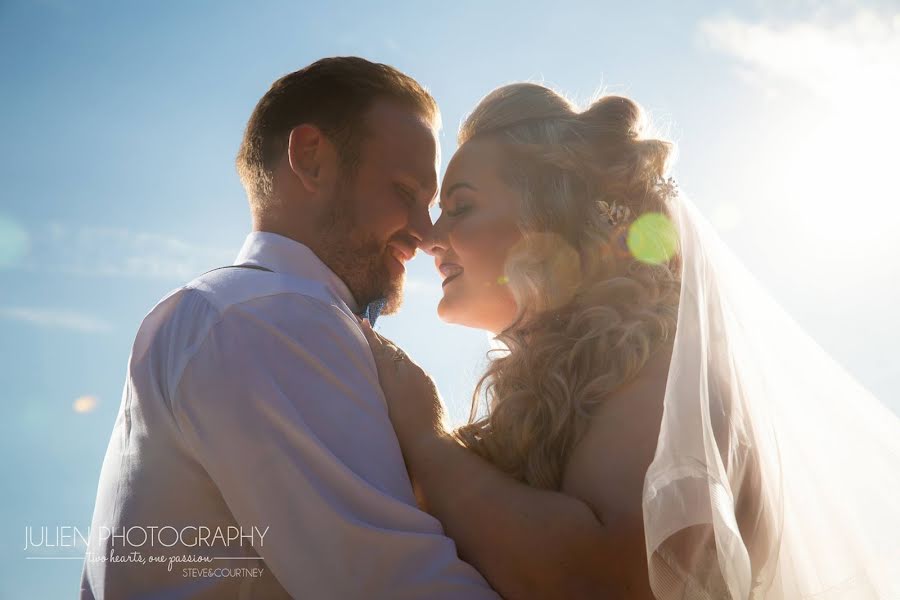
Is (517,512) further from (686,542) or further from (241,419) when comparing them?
(241,419)

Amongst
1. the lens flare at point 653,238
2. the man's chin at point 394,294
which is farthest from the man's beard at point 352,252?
the lens flare at point 653,238

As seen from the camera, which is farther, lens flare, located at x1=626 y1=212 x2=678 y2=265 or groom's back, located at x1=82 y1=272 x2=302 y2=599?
lens flare, located at x1=626 y1=212 x2=678 y2=265

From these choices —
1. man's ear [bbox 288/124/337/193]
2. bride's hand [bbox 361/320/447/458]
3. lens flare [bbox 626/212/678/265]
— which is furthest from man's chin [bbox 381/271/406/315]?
lens flare [bbox 626/212/678/265]

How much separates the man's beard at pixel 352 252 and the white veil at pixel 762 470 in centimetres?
149

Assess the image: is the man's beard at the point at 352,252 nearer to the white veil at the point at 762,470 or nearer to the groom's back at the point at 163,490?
the groom's back at the point at 163,490

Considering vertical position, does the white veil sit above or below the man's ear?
below

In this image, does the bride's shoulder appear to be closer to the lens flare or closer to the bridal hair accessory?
the lens flare

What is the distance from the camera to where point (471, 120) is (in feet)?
14.3

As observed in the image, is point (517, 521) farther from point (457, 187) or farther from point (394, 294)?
point (457, 187)

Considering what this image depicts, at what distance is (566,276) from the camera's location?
12.6 ft

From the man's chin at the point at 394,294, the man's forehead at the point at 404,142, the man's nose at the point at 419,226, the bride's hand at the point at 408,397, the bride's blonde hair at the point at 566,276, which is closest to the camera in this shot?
the bride's hand at the point at 408,397

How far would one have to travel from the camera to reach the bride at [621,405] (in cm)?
246

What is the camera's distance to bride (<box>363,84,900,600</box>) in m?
2.46

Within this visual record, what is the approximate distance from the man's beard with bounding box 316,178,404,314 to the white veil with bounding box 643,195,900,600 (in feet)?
4.89
